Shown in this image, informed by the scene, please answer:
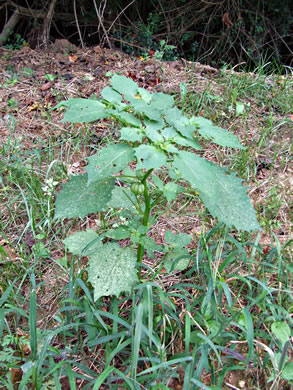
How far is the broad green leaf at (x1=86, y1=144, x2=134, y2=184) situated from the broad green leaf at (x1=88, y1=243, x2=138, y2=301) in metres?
0.38

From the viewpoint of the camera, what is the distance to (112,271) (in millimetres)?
1362

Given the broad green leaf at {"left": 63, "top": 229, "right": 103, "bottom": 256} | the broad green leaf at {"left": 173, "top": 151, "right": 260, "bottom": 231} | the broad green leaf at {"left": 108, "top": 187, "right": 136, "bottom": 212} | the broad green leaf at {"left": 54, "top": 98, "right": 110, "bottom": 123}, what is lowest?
the broad green leaf at {"left": 63, "top": 229, "right": 103, "bottom": 256}

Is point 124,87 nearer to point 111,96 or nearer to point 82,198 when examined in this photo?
point 111,96

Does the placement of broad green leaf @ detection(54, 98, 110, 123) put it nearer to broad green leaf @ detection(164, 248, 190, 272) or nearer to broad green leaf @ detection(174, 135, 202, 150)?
broad green leaf @ detection(174, 135, 202, 150)

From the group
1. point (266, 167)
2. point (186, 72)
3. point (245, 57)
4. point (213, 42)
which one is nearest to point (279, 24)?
point (245, 57)

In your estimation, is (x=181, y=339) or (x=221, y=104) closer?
(x=181, y=339)

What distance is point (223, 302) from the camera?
1658 mm

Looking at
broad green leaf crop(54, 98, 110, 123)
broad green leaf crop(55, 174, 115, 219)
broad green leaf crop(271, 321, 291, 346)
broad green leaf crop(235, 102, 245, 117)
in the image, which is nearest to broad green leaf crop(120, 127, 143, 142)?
broad green leaf crop(54, 98, 110, 123)

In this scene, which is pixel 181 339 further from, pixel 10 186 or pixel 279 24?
pixel 279 24

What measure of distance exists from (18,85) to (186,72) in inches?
61.0

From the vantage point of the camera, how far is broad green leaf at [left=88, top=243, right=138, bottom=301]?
4.30 feet

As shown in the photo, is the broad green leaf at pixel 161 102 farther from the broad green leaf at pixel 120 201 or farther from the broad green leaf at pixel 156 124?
the broad green leaf at pixel 120 201

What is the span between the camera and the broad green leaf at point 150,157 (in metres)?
1.10

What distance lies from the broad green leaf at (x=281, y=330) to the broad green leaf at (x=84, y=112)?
1106mm
